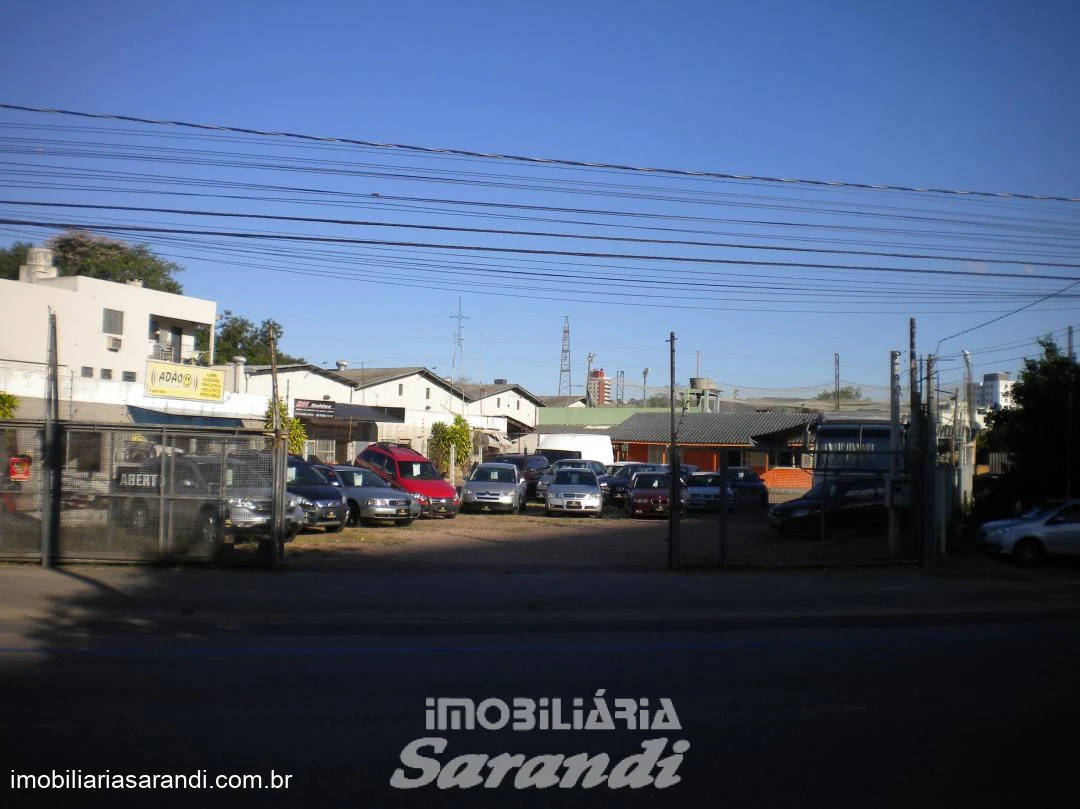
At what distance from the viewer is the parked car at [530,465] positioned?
3616 cm

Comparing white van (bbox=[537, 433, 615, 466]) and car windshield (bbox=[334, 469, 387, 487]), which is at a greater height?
white van (bbox=[537, 433, 615, 466])

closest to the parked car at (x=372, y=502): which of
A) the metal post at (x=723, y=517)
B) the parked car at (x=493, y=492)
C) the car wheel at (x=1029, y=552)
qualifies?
the parked car at (x=493, y=492)

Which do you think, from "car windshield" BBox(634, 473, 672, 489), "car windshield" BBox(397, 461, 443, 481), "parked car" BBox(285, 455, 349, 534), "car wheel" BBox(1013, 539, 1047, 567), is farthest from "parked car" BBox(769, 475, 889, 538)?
"car windshield" BBox(397, 461, 443, 481)

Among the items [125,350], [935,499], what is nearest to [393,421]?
[125,350]

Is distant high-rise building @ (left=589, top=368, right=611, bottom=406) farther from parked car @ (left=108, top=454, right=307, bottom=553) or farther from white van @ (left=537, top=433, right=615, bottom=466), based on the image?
parked car @ (left=108, top=454, right=307, bottom=553)

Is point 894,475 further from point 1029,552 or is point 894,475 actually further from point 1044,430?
point 1044,430

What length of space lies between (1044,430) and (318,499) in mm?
18054

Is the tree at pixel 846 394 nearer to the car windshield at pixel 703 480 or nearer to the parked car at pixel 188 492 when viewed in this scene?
the car windshield at pixel 703 480

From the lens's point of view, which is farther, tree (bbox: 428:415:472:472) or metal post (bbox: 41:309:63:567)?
tree (bbox: 428:415:472:472)

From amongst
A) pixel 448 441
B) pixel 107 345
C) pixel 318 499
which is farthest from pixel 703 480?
pixel 107 345

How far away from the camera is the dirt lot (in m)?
16.8

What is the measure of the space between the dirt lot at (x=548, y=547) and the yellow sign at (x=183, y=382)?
16.3m

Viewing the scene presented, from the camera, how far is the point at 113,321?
40781 mm

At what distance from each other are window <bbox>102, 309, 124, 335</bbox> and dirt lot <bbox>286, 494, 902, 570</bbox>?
23217mm
